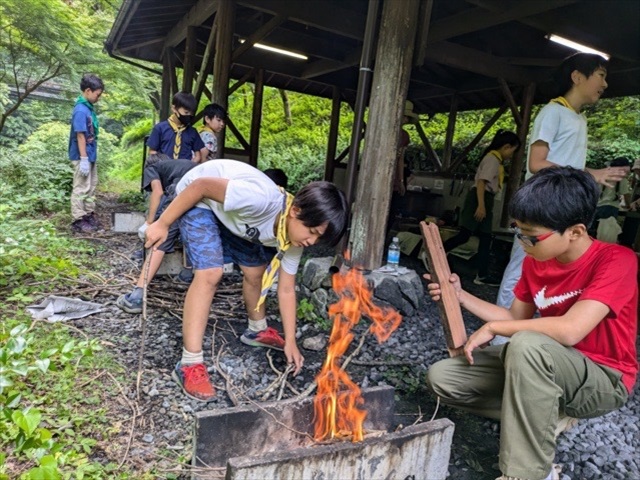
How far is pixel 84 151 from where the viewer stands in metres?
5.77

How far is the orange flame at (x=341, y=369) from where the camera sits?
2.05 metres

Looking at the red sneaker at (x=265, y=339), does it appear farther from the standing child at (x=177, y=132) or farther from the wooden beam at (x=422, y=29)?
the wooden beam at (x=422, y=29)

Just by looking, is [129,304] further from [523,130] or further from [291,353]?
[523,130]

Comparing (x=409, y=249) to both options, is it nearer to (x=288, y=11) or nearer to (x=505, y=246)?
(x=505, y=246)

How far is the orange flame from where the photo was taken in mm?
2047

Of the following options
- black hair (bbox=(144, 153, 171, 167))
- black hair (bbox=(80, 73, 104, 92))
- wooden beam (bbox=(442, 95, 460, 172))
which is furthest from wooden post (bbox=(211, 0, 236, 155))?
wooden beam (bbox=(442, 95, 460, 172))

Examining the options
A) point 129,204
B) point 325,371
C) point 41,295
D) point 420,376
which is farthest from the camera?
point 129,204

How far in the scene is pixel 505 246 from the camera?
249 inches

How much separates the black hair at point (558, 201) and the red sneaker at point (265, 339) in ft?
6.61

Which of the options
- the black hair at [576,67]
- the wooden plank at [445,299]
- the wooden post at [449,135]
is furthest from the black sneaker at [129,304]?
the wooden post at [449,135]

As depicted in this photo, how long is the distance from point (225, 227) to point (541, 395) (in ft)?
6.73

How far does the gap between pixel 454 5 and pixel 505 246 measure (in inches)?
136

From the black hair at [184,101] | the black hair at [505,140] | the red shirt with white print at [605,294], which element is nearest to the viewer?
the red shirt with white print at [605,294]

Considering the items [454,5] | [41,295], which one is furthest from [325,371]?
[454,5]
